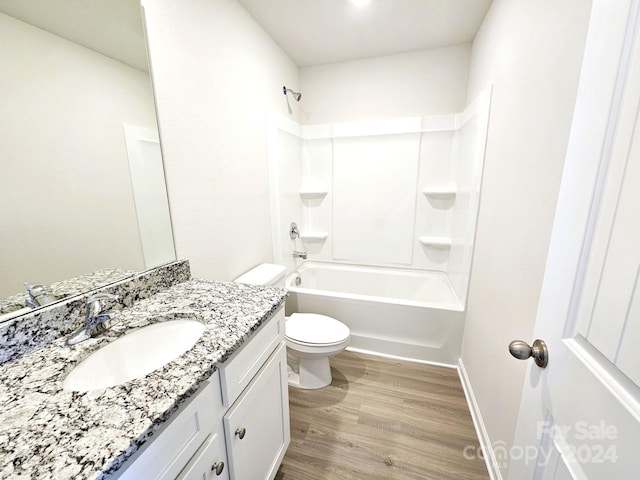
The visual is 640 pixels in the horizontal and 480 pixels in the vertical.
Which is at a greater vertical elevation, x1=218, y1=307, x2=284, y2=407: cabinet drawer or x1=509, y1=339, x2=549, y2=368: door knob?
x1=509, y1=339, x2=549, y2=368: door knob

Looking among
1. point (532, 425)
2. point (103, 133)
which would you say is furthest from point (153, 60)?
point (532, 425)

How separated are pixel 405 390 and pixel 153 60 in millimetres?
2309

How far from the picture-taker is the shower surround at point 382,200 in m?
2.07

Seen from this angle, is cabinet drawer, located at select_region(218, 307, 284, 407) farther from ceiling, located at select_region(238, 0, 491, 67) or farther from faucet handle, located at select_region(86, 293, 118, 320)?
ceiling, located at select_region(238, 0, 491, 67)

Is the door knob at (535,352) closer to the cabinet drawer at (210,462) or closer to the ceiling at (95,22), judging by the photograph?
the cabinet drawer at (210,462)

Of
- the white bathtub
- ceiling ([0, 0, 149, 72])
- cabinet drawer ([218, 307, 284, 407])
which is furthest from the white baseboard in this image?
ceiling ([0, 0, 149, 72])

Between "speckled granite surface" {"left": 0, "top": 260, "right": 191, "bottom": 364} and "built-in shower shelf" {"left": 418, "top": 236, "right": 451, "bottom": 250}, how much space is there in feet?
7.21

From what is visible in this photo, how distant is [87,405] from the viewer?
1.84 feet

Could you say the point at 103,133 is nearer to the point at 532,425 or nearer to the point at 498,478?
the point at 532,425

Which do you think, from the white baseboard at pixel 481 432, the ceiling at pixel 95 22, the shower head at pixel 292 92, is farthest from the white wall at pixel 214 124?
the white baseboard at pixel 481 432

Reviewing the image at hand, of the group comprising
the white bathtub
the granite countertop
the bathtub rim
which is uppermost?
the granite countertop

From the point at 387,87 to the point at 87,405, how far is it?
275 cm

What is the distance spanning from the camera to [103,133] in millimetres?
947

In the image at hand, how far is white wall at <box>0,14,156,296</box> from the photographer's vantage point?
0.73 metres
